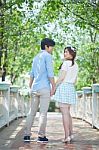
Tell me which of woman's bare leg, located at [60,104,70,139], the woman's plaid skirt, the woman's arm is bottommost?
woman's bare leg, located at [60,104,70,139]

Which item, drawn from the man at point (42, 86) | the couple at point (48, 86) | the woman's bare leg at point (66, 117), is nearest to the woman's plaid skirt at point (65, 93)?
the couple at point (48, 86)

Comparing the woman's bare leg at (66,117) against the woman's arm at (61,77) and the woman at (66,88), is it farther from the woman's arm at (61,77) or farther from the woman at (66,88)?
the woman's arm at (61,77)

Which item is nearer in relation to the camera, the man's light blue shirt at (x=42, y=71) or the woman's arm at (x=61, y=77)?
the man's light blue shirt at (x=42, y=71)

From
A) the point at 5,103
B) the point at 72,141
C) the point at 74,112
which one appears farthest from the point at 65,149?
the point at 74,112

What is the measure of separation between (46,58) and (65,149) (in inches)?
69.1

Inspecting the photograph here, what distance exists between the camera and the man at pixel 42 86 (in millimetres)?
7902

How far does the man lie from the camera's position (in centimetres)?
790

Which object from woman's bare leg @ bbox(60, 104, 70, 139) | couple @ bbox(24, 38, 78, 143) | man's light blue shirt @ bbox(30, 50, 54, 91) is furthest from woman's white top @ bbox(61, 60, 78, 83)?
woman's bare leg @ bbox(60, 104, 70, 139)

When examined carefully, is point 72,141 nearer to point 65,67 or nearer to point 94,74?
point 65,67

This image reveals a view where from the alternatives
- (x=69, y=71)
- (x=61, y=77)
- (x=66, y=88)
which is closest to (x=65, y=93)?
(x=66, y=88)

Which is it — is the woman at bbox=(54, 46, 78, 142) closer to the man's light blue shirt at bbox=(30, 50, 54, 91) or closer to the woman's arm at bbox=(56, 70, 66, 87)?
the woman's arm at bbox=(56, 70, 66, 87)

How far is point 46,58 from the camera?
796cm

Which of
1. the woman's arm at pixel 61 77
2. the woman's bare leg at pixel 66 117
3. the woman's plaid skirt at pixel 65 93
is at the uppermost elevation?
the woman's arm at pixel 61 77

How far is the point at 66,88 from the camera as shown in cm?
816
